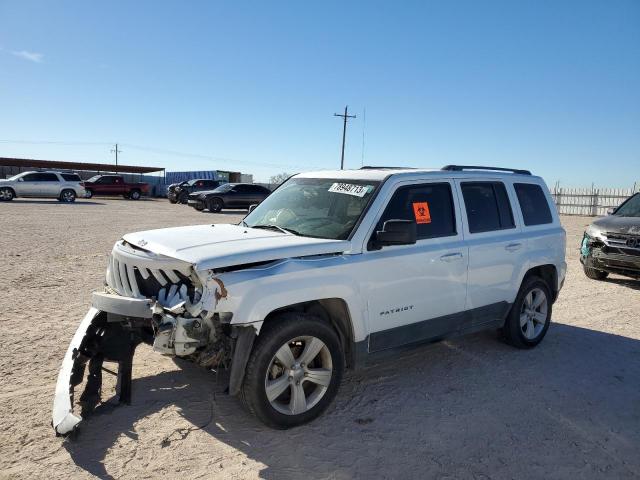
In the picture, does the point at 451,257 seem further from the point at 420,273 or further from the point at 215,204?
the point at 215,204

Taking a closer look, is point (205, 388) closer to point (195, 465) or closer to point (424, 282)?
point (195, 465)

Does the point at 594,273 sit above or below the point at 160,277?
below

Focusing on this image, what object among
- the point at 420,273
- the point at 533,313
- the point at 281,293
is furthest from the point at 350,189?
the point at 533,313

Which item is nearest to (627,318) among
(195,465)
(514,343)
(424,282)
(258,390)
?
(514,343)

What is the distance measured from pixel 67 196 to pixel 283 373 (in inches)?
1163

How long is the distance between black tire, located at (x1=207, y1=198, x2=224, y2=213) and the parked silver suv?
965 cm

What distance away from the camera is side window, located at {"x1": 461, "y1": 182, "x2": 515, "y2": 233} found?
4.88 meters

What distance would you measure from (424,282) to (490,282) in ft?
3.38

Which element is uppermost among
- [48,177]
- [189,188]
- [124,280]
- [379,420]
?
[48,177]

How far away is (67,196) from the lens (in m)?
29.2

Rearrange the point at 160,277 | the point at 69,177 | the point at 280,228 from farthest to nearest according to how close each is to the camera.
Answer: the point at 69,177
the point at 280,228
the point at 160,277

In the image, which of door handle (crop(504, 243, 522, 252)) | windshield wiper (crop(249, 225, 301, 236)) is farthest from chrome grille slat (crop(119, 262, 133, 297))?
door handle (crop(504, 243, 522, 252))

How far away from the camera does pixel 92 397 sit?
3.69 metres

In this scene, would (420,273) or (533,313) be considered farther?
(533,313)
